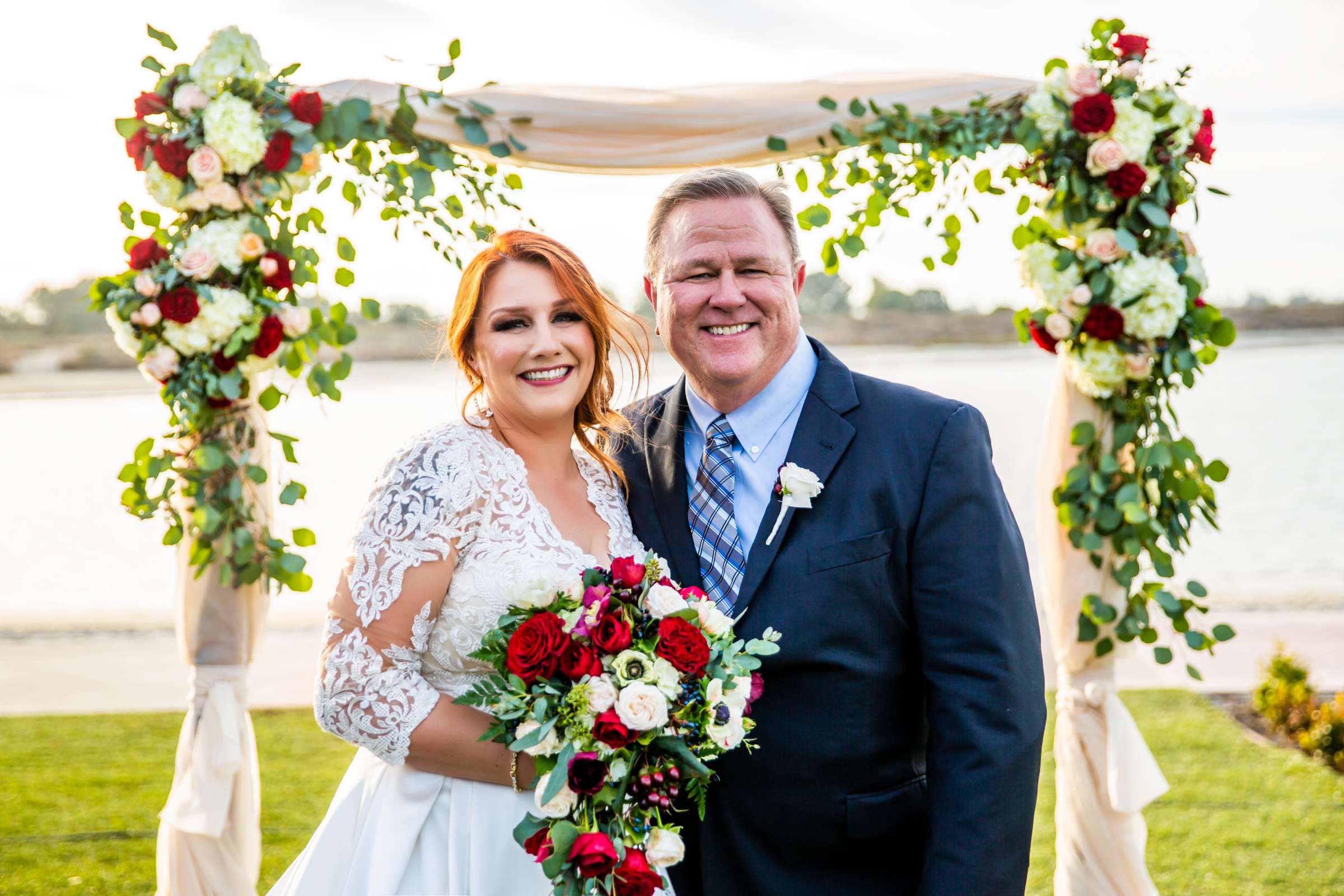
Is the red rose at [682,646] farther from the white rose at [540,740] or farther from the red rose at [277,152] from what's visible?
the red rose at [277,152]

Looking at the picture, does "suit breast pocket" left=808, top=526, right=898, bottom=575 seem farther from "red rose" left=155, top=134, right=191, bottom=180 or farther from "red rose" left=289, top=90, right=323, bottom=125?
"red rose" left=155, top=134, right=191, bottom=180

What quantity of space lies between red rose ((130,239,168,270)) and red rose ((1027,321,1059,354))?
97.9 inches

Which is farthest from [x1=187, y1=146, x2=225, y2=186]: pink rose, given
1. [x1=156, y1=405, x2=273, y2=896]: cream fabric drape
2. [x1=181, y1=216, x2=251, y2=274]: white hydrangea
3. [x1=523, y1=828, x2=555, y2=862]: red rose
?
[x1=523, y1=828, x2=555, y2=862]: red rose

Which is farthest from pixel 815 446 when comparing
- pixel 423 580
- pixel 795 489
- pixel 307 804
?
pixel 307 804

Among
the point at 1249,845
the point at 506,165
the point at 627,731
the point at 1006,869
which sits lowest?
the point at 1249,845

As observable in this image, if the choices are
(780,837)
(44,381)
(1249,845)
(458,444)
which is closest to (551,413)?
(458,444)

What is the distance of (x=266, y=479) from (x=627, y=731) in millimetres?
1399

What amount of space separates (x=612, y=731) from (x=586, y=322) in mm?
1329

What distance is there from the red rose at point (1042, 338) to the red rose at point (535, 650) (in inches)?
69.6

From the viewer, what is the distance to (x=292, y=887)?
2.86 meters

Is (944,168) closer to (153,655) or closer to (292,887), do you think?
(292,887)

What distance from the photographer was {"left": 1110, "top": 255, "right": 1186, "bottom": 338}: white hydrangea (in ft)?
9.91

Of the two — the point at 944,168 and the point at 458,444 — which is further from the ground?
the point at 944,168

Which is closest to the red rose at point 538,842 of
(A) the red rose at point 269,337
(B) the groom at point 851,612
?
(B) the groom at point 851,612
